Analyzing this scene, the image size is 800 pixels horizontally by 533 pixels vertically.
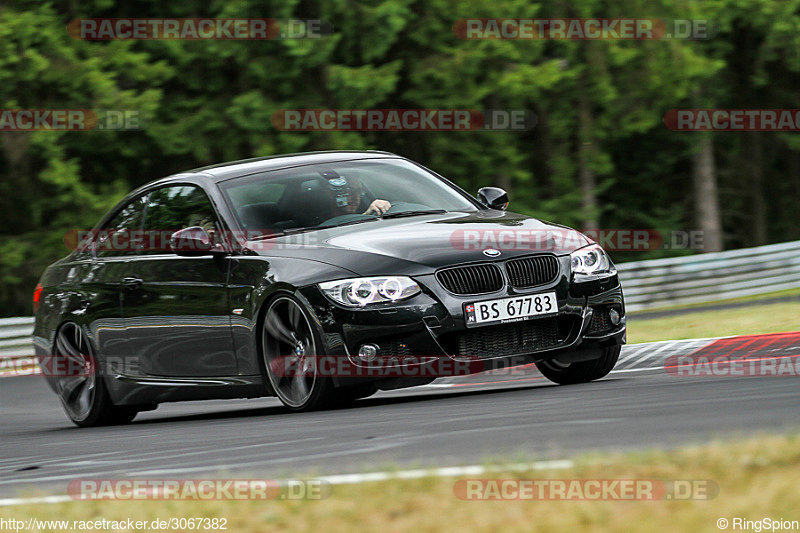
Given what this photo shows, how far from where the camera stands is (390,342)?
8.21 meters

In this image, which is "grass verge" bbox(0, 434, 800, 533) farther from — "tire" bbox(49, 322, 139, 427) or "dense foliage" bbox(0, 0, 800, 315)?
"dense foliage" bbox(0, 0, 800, 315)

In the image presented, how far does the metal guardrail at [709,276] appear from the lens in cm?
2383

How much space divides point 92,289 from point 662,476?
6.54 m

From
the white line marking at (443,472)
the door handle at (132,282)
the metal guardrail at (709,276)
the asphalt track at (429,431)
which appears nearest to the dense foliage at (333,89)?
the metal guardrail at (709,276)

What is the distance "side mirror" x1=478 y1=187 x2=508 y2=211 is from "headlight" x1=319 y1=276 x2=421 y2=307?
6.23ft

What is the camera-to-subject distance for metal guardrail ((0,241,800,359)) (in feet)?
78.2

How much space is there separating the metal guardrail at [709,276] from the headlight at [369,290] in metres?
15.7

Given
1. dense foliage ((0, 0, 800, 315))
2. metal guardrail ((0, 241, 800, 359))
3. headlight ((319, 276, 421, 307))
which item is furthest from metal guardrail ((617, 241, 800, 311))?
headlight ((319, 276, 421, 307))

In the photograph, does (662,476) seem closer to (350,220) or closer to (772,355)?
(350,220)

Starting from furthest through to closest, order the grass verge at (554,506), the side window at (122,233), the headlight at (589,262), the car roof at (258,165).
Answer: the side window at (122,233), the car roof at (258,165), the headlight at (589,262), the grass verge at (554,506)

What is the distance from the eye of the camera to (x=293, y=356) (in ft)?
27.8

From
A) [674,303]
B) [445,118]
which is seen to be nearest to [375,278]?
[674,303]

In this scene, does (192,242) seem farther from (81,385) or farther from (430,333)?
(81,385)

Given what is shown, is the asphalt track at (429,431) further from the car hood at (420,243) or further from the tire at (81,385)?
the car hood at (420,243)
